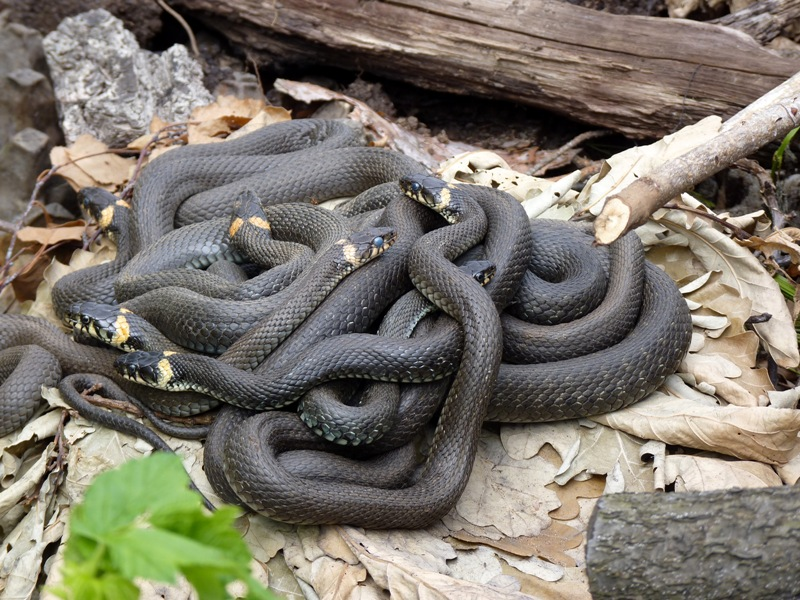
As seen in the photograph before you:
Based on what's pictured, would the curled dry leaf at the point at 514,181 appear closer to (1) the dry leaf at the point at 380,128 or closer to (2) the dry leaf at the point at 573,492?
(1) the dry leaf at the point at 380,128

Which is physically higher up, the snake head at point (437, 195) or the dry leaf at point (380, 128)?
the snake head at point (437, 195)

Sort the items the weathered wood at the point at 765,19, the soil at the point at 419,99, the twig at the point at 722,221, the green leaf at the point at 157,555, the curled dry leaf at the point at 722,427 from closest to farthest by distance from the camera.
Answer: the green leaf at the point at 157,555 → the curled dry leaf at the point at 722,427 → the twig at the point at 722,221 → the weathered wood at the point at 765,19 → the soil at the point at 419,99

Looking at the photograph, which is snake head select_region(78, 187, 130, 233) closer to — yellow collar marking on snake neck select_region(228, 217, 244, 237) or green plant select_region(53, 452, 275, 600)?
yellow collar marking on snake neck select_region(228, 217, 244, 237)

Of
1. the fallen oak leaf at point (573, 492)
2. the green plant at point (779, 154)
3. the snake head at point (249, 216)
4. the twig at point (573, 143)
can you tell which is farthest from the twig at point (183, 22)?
the fallen oak leaf at point (573, 492)

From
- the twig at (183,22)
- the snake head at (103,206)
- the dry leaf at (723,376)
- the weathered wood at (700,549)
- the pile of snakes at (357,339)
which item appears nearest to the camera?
the weathered wood at (700,549)

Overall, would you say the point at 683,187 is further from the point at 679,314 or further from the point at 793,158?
Result: the point at 793,158

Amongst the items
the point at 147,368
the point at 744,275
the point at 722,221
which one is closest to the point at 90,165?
the point at 147,368
